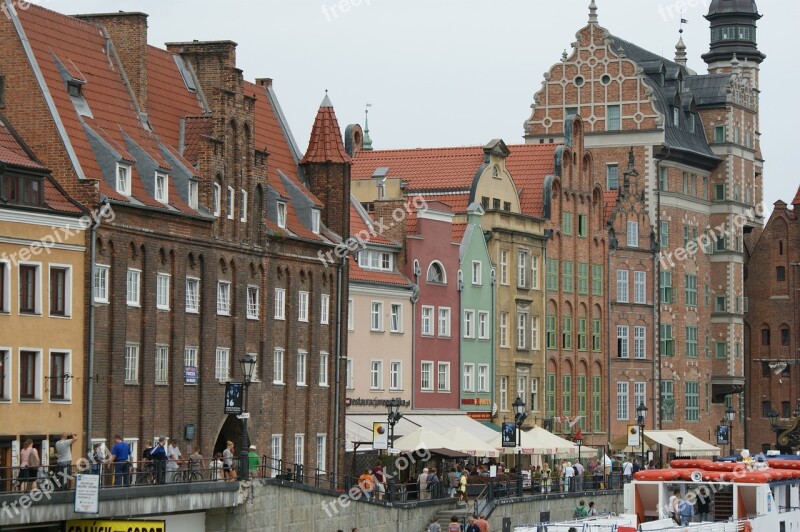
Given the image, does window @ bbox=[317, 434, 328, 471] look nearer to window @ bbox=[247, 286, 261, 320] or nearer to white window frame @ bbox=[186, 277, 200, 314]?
window @ bbox=[247, 286, 261, 320]

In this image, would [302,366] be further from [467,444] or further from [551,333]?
[551,333]

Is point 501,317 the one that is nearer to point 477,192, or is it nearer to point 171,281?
point 477,192

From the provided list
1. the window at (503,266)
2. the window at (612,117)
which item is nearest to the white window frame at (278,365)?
the window at (503,266)

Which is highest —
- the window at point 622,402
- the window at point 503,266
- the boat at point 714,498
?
the window at point 503,266

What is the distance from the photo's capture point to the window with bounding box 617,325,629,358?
4230 inches

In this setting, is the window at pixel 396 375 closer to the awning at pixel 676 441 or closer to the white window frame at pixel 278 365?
the white window frame at pixel 278 365

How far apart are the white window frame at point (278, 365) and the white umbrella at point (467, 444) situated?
6602 millimetres

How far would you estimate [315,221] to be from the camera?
75938 mm

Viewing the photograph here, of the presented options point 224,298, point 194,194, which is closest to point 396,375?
point 224,298

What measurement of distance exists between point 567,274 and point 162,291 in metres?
40.0

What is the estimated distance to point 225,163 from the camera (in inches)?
2719

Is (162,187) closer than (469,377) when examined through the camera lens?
Yes

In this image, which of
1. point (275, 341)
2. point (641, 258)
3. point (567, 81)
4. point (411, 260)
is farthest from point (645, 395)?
point (275, 341)

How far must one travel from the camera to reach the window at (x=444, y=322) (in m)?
88.9
